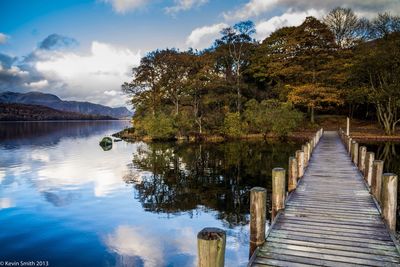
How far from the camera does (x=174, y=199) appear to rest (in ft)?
51.4

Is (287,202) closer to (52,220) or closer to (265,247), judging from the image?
(265,247)

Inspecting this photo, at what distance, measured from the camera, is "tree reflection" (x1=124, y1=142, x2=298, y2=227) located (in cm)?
1444

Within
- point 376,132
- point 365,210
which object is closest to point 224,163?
point 365,210

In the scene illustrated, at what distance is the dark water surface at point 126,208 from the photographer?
991cm

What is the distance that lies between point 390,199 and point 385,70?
36768 millimetres

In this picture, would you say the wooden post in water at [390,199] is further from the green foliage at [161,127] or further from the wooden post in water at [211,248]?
the green foliage at [161,127]

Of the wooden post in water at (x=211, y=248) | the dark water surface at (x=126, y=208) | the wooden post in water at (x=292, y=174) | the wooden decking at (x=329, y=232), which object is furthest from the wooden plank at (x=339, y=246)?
the wooden post in water at (x=292, y=174)

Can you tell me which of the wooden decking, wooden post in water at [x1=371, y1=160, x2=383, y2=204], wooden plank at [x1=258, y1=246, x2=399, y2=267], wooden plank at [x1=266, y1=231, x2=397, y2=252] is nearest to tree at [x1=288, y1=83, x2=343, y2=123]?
the wooden decking

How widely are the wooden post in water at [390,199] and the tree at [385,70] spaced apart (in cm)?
3446

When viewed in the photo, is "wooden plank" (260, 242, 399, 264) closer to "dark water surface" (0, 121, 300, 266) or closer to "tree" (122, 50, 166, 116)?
"dark water surface" (0, 121, 300, 266)

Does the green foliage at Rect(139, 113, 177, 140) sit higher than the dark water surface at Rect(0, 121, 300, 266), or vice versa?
the green foliage at Rect(139, 113, 177, 140)

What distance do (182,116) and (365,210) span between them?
38774 mm

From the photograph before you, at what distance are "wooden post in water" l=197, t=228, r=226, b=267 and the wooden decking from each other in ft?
7.91

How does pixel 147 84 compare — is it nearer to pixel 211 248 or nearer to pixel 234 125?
pixel 234 125
